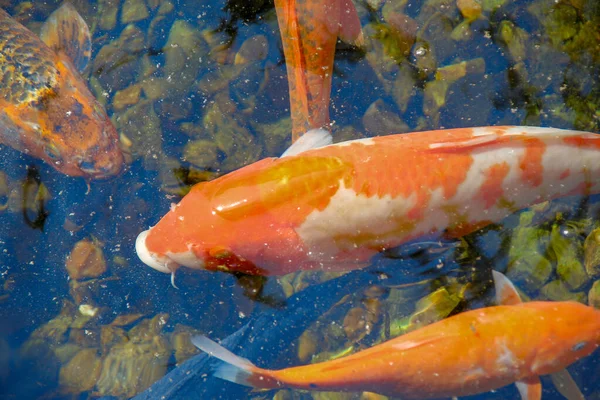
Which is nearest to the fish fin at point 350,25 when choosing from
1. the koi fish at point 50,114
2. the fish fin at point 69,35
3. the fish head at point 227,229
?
the fish head at point 227,229

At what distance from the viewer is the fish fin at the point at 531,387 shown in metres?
3.38

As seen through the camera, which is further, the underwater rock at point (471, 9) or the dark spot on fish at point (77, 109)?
the underwater rock at point (471, 9)

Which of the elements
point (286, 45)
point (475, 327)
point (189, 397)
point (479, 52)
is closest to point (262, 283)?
point (189, 397)

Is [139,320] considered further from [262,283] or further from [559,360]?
[559,360]

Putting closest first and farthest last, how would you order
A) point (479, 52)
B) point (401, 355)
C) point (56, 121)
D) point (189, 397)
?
point (401, 355) < point (189, 397) < point (56, 121) < point (479, 52)

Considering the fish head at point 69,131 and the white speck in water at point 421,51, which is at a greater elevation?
→ the white speck in water at point 421,51

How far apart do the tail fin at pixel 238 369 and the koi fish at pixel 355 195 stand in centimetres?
62

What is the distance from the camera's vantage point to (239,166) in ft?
14.8

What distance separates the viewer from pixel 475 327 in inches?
129

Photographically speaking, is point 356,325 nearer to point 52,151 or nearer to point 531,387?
point 531,387

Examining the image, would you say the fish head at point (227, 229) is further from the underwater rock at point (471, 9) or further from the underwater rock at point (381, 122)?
the underwater rock at point (471, 9)

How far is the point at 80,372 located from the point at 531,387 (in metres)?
3.67

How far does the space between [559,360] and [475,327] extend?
24.3 inches

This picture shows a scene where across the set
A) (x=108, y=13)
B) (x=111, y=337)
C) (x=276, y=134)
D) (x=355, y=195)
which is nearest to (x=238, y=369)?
(x=355, y=195)
